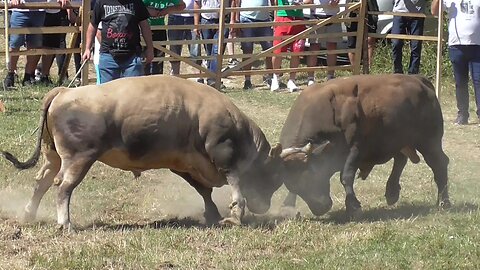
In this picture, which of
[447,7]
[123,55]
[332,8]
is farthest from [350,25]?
[123,55]

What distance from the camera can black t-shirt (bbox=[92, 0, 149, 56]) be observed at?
949 centimetres

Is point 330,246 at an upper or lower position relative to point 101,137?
lower

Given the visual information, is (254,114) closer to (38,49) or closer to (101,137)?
(38,49)

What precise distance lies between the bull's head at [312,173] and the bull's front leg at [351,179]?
0.30ft

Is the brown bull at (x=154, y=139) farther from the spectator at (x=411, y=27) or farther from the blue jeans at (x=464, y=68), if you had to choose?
the spectator at (x=411, y=27)

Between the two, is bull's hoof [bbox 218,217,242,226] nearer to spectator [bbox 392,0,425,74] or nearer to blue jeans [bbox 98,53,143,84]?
blue jeans [bbox 98,53,143,84]

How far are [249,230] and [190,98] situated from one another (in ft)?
3.60

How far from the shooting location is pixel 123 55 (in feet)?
31.6

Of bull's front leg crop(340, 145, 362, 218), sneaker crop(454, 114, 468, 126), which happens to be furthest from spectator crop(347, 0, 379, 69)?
bull's front leg crop(340, 145, 362, 218)

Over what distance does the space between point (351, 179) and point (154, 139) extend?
5.64ft

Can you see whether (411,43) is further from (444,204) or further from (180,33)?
(444,204)

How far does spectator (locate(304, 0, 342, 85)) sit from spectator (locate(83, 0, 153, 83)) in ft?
23.6

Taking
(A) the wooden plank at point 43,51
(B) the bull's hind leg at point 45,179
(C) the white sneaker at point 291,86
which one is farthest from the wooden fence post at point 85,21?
(B) the bull's hind leg at point 45,179

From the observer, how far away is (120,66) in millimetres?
9695
